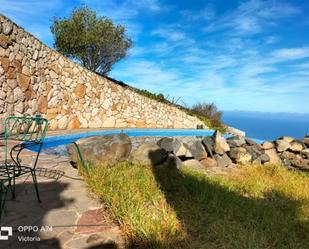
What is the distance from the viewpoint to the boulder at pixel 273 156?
10228 millimetres

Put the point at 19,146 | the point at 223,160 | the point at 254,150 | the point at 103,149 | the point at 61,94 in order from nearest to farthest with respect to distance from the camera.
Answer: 1. the point at 19,146
2. the point at 103,149
3. the point at 223,160
4. the point at 254,150
5. the point at 61,94

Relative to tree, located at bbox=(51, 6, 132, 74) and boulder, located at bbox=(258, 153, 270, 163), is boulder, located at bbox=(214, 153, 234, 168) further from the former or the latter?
tree, located at bbox=(51, 6, 132, 74)

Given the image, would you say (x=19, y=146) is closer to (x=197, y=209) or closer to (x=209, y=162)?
(x=197, y=209)

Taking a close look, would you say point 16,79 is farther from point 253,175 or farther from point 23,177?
point 253,175

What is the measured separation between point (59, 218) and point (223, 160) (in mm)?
6573

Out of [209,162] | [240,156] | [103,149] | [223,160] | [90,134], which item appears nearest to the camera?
[103,149]

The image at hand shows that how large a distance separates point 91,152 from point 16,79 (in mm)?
5701

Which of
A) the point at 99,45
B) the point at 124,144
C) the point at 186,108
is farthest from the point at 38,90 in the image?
the point at 186,108

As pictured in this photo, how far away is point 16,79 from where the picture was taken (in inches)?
390

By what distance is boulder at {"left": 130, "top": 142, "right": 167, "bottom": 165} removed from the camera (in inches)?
245

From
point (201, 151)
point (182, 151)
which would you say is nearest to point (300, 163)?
point (201, 151)

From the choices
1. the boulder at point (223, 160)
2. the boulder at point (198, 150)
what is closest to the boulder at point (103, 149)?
the boulder at point (198, 150)

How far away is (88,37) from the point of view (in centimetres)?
1973

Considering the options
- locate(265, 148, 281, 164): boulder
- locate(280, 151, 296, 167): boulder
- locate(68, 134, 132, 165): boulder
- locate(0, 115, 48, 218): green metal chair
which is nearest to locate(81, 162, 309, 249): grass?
locate(68, 134, 132, 165): boulder
